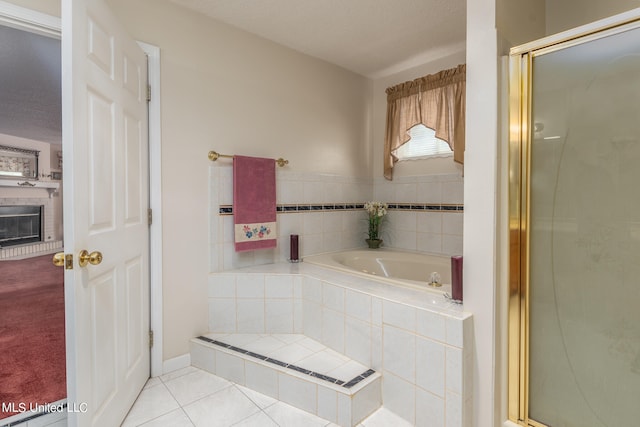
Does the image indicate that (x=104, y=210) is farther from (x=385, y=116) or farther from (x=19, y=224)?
(x=19, y=224)

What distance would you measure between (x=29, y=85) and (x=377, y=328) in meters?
3.84

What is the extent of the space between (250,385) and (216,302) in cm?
62

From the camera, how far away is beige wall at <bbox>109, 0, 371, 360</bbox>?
78.4 inches

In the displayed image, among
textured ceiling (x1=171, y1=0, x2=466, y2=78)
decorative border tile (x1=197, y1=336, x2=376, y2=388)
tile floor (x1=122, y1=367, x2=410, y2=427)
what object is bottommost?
tile floor (x1=122, y1=367, x2=410, y2=427)

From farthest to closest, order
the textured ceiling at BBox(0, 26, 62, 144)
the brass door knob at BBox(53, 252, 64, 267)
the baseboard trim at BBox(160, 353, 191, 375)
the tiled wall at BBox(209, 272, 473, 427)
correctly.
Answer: the textured ceiling at BBox(0, 26, 62, 144)
the baseboard trim at BBox(160, 353, 191, 375)
the tiled wall at BBox(209, 272, 473, 427)
the brass door knob at BBox(53, 252, 64, 267)

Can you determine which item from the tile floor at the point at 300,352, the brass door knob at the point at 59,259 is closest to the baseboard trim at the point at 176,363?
the tile floor at the point at 300,352

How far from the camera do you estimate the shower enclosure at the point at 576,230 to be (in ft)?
3.76

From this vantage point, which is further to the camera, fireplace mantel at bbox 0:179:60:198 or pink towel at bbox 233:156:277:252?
fireplace mantel at bbox 0:179:60:198

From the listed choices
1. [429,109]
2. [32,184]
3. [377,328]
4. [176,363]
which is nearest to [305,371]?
[377,328]

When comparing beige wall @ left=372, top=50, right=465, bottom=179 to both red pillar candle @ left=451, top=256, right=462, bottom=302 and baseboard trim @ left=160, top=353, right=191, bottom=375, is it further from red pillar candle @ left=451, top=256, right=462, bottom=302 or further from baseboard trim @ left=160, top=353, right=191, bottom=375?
baseboard trim @ left=160, top=353, right=191, bottom=375

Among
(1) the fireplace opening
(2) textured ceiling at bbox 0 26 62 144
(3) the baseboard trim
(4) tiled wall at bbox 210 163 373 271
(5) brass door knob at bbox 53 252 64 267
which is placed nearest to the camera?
(5) brass door knob at bbox 53 252 64 267

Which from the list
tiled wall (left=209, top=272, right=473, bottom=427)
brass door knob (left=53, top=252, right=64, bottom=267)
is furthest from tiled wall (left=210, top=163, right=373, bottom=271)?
brass door knob (left=53, top=252, right=64, bottom=267)

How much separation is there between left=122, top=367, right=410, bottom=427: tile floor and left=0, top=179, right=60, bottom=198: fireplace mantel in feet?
14.0

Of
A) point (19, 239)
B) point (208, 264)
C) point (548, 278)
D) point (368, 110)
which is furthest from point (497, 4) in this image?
point (19, 239)
